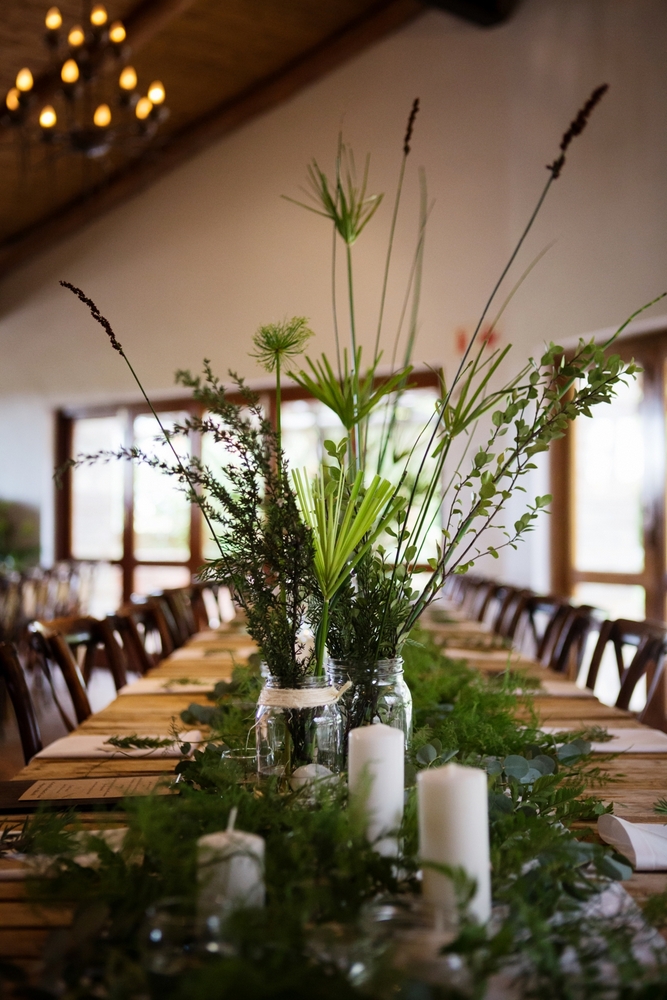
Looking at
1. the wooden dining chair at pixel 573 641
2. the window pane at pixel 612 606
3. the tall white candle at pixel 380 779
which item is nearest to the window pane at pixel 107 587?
the window pane at pixel 612 606

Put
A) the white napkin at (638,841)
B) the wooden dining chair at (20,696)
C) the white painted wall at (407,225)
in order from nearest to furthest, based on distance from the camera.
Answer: the white napkin at (638,841) → the wooden dining chair at (20,696) → the white painted wall at (407,225)

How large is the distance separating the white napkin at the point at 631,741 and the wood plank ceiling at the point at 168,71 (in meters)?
4.45

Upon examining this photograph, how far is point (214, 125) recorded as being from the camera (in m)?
7.44

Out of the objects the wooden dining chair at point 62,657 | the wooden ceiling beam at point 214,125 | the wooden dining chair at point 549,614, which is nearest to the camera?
the wooden dining chair at point 62,657

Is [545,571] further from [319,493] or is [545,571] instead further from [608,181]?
[319,493]

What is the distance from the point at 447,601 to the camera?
5.50 meters

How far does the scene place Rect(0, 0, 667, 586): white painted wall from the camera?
508 centimetres

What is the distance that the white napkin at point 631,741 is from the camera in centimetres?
173

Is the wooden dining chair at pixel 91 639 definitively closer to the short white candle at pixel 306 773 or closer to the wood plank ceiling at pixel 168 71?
the short white candle at pixel 306 773

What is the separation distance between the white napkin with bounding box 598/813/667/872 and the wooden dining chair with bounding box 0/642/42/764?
50.0 inches

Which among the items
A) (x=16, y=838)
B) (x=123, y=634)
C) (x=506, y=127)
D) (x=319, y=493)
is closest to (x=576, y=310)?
(x=506, y=127)

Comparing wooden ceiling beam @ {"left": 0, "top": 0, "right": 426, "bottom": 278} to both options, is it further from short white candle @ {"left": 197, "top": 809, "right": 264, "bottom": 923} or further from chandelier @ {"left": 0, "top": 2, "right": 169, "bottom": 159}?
short white candle @ {"left": 197, "top": 809, "right": 264, "bottom": 923}

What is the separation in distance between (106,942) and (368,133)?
6.79 meters

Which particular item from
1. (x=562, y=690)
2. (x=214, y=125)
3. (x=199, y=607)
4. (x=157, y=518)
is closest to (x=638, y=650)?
Answer: (x=562, y=690)
